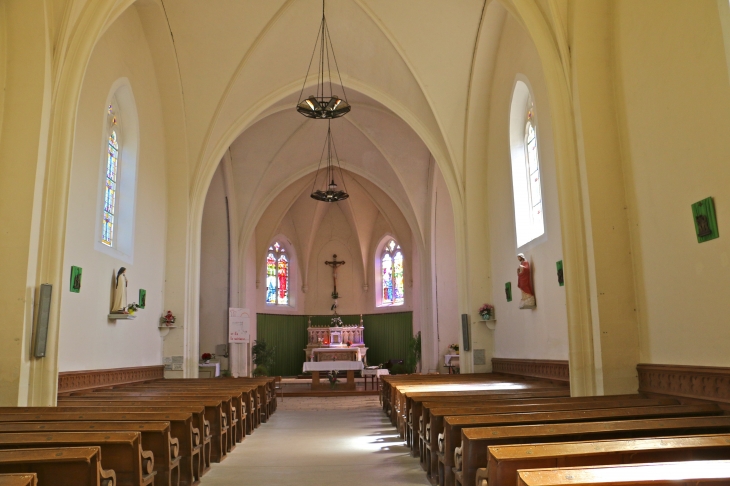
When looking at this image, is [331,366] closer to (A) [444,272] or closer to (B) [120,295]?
(A) [444,272]

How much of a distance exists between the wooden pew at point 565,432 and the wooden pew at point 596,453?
46 centimetres

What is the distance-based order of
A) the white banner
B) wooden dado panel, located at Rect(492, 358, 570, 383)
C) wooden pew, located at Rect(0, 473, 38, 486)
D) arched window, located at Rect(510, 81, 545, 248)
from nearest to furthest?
wooden pew, located at Rect(0, 473, 38, 486) → wooden dado panel, located at Rect(492, 358, 570, 383) → arched window, located at Rect(510, 81, 545, 248) → the white banner

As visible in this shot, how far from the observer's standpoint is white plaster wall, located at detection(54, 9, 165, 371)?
31.4 feet

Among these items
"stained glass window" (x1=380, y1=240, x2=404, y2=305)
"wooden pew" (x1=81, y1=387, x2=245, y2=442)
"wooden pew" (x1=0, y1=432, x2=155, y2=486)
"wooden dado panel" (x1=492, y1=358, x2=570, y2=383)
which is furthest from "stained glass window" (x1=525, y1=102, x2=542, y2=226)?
"stained glass window" (x1=380, y1=240, x2=404, y2=305)

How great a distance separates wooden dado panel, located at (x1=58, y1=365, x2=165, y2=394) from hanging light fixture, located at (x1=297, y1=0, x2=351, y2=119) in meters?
6.22

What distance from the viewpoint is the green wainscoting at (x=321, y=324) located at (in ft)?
85.0

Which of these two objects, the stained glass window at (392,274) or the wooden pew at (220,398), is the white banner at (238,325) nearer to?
the wooden pew at (220,398)

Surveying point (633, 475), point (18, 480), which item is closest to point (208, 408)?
point (18, 480)

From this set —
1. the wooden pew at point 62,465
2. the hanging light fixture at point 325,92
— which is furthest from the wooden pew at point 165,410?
the hanging light fixture at point 325,92

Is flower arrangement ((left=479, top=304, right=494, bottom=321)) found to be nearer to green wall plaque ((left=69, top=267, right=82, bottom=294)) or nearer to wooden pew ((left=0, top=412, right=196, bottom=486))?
green wall plaque ((left=69, top=267, right=82, bottom=294))

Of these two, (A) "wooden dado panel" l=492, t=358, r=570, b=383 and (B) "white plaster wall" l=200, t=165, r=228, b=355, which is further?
(B) "white plaster wall" l=200, t=165, r=228, b=355

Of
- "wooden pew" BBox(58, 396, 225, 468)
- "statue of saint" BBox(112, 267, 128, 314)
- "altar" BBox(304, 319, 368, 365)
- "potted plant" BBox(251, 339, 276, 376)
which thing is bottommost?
"wooden pew" BBox(58, 396, 225, 468)

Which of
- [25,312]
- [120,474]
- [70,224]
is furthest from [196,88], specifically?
[120,474]

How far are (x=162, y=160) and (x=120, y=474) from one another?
10.6 metres
